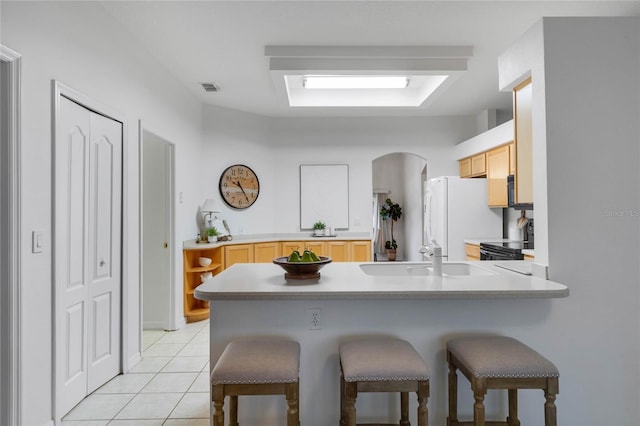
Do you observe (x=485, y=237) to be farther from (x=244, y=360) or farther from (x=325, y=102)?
(x=244, y=360)

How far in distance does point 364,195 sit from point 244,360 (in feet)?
13.5

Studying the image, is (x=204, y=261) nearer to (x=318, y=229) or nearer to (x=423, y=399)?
(x=318, y=229)

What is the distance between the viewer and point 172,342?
3.48m

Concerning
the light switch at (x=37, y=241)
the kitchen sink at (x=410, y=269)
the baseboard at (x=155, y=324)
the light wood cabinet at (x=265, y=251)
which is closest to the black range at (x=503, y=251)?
the kitchen sink at (x=410, y=269)

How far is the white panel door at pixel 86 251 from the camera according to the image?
6.93ft

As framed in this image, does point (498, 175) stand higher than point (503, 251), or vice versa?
point (498, 175)

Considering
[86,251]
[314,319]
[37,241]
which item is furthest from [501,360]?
[86,251]

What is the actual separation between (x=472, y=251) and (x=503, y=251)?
76cm

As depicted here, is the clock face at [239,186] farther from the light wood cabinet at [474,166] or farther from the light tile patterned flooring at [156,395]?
Answer: the light wood cabinet at [474,166]

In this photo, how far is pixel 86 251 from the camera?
2.37 metres

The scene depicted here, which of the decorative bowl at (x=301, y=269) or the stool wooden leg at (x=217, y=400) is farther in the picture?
the decorative bowl at (x=301, y=269)

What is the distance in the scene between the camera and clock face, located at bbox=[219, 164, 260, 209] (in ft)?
16.1

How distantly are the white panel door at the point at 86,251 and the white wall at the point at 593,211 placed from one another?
2.69 m

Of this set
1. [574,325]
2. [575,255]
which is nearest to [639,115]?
[575,255]
